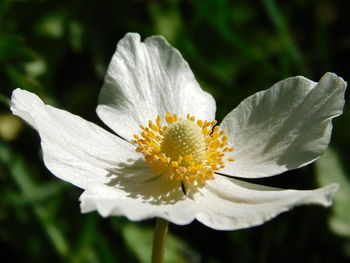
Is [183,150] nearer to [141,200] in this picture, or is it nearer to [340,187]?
[141,200]

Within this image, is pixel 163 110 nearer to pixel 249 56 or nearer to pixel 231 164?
pixel 231 164

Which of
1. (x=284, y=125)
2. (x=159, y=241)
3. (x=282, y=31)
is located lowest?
(x=159, y=241)

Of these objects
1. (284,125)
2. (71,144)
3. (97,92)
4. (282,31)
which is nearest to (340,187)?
(282,31)

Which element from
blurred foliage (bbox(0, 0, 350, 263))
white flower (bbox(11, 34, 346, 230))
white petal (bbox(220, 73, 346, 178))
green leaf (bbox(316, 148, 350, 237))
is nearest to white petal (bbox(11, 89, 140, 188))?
white flower (bbox(11, 34, 346, 230))

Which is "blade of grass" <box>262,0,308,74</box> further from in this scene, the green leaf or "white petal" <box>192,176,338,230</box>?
"white petal" <box>192,176,338,230</box>

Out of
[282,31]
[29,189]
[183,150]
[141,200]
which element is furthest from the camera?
[282,31]
